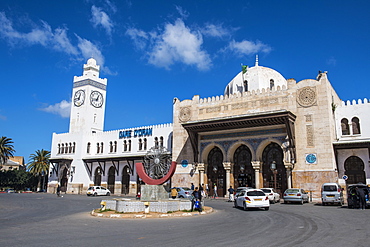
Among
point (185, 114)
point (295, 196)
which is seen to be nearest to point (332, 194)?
point (295, 196)

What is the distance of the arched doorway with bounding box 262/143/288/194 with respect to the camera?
2544cm

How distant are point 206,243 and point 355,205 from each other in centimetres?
1262

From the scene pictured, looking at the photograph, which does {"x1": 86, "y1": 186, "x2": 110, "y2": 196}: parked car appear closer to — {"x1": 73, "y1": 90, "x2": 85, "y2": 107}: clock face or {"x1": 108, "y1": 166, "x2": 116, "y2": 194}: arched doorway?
{"x1": 108, "y1": 166, "x2": 116, "y2": 194}: arched doorway

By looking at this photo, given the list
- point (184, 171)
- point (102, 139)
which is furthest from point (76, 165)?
point (184, 171)

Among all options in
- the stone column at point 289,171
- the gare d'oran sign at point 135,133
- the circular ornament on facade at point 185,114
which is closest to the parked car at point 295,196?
the stone column at point 289,171

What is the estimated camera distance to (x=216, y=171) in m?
28.8

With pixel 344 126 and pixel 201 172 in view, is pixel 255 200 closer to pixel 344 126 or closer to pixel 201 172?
pixel 201 172

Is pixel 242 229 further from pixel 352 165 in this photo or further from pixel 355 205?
pixel 352 165

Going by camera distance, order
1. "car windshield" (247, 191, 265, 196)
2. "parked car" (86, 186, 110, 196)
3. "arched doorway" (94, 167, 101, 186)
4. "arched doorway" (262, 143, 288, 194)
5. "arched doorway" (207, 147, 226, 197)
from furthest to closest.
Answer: "arched doorway" (94, 167, 101, 186)
"parked car" (86, 186, 110, 196)
"arched doorway" (207, 147, 226, 197)
"arched doorway" (262, 143, 288, 194)
"car windshield" (247, 191, 265, 196)

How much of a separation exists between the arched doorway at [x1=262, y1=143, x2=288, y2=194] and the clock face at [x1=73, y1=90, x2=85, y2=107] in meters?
27.5

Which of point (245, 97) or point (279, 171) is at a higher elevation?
point (245, 97)

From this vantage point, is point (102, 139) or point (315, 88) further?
point (102, 139)

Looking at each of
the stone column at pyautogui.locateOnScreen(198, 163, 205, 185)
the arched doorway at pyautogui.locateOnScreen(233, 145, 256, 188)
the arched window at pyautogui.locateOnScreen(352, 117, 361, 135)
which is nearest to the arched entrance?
the stone column at pyautogui.locateOnScreen(198, 163, 205, 185)

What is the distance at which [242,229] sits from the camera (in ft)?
31.3
